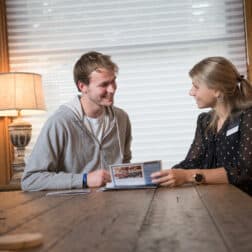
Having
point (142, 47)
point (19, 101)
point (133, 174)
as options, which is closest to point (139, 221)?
point (133, 174)

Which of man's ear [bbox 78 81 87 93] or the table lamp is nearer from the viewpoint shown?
man's ear [bbox 78 81 87 93]

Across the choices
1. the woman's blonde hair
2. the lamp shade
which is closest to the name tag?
the woman's blonde hair

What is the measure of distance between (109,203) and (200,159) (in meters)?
1.05

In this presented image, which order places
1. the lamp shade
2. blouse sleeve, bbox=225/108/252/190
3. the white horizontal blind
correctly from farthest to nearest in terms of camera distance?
the white horizontal blind
the lamp shade
blouse sleeve, bbox=225/108/252/190

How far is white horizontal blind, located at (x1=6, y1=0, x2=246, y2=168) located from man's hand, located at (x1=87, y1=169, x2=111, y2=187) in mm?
1415

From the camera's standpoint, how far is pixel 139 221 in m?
0.95

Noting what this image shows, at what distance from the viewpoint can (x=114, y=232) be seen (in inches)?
32.6

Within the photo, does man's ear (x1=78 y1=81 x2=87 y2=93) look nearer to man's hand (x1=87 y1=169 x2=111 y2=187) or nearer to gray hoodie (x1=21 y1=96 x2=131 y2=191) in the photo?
gray hoodie (x1=21 y1=96 x2=131 y2=191)

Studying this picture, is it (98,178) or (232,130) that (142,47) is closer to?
(232,130)

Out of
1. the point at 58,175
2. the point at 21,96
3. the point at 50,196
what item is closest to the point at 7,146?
the point at 21,96

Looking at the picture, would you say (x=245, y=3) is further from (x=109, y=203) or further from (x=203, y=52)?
(x=109, y=203)

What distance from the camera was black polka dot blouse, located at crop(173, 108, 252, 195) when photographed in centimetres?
195

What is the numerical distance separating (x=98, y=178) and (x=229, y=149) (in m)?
0.63

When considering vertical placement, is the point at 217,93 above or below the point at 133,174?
above
